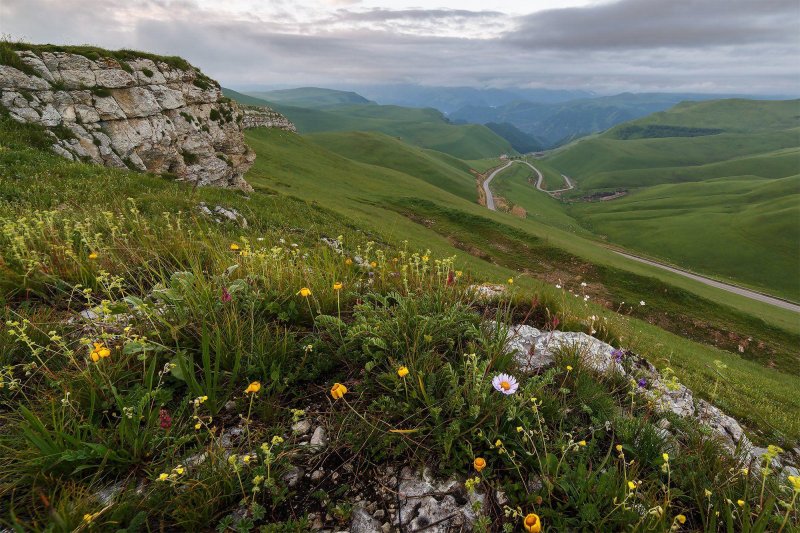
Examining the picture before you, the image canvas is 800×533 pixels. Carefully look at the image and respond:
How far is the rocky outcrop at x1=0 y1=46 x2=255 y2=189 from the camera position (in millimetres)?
21484

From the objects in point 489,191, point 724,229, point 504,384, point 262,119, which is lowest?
point 724,229

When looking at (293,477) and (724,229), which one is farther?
(724,229)

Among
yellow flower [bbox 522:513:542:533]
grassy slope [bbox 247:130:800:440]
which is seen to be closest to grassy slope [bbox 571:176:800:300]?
grassy slope [bbox 247:130:800:440]

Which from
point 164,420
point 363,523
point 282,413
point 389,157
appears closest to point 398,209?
point 282,413

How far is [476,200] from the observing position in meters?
118

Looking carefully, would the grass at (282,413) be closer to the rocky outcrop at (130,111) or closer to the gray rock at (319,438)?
the gray rock at (319,438)

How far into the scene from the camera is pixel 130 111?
26969 millimetres

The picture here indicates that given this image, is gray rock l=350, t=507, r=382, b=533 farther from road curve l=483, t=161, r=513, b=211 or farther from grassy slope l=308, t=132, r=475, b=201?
grassy slope l=308, t=132, r=475, b=201

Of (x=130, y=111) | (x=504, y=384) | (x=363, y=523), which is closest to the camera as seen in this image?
(x=363, y=523)

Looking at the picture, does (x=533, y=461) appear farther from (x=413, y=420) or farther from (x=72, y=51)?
(x=72, y=51)

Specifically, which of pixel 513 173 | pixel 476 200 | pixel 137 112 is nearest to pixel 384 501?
pixel 137 112

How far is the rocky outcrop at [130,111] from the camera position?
70.5 ft

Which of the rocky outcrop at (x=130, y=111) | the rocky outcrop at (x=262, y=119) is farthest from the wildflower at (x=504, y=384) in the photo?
the rocky outcrop at (x=262, y=119)

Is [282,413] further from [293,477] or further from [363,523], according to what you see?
[363,523]
